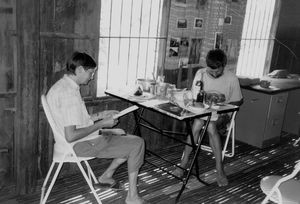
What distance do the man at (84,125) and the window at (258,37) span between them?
10.5ft

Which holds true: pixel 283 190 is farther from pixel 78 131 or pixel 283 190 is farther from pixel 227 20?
pixel 227 20

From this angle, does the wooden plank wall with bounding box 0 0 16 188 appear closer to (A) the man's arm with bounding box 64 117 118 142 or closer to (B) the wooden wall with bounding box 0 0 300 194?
(B) the wooden wall with bounding box 0 0 300 194

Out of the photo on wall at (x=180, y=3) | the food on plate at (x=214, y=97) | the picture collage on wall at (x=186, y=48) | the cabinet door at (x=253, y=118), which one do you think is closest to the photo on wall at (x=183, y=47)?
the picture collage on wall at (x=186, y=48)

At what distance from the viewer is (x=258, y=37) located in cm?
587

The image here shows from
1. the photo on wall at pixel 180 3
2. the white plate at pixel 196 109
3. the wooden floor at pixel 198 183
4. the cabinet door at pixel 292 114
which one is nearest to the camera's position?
the white plate at pixel 196 109

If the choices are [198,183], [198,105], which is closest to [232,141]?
[198,183]

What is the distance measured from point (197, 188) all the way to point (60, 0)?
2322 millimetres

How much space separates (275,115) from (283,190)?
8.28 feet

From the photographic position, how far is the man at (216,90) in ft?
12.4

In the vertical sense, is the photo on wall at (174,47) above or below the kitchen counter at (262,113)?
above

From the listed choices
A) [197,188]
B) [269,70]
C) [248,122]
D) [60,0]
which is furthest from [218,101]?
[269,70]

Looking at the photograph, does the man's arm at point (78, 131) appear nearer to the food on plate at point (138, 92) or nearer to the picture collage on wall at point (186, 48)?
the food on plate at point (138, 92)

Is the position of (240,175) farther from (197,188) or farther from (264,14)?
(264,14)

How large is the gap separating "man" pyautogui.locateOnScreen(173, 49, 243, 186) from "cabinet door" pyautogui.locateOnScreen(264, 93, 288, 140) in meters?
1.02
